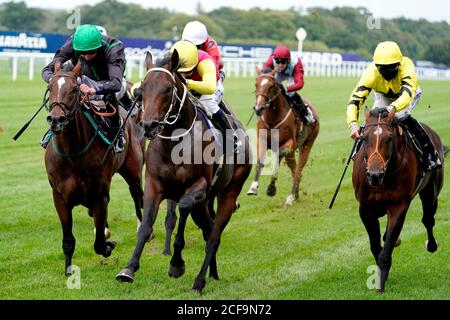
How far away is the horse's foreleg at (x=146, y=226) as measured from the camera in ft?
22.1

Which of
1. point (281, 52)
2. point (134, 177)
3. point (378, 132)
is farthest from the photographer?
point (281, 52)

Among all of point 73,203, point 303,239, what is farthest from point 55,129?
point 303,239

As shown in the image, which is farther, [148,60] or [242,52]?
[242,52]

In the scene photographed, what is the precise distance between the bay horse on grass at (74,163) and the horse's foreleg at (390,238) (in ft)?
8.53

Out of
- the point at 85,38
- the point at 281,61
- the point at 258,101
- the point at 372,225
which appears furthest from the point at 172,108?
the point at 281,61

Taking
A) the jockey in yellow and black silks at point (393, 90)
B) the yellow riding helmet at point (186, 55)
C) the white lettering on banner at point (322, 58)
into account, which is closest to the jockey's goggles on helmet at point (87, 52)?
the yellow riding helmet at point (186, 55)

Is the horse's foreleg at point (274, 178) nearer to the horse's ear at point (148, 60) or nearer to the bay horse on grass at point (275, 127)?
the bay horse on grass at point (275, 127)

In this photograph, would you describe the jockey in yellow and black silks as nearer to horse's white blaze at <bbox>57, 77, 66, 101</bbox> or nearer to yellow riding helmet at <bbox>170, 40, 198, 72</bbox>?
yellow riding helmet at <bbox>170, 40, 198, 72</bbox>

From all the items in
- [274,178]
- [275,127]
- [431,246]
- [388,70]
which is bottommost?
[274,178]

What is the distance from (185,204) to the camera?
7.08 meters

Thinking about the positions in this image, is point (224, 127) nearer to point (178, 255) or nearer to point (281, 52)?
point (178, 255)

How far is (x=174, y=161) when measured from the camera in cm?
713

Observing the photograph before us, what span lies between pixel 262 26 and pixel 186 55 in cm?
5806

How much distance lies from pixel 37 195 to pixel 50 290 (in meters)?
5.45
